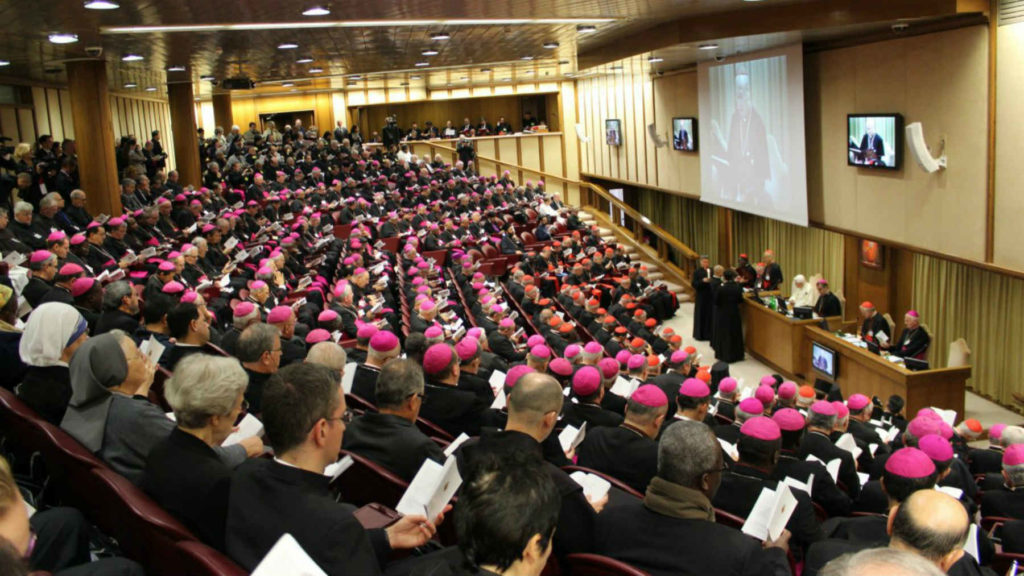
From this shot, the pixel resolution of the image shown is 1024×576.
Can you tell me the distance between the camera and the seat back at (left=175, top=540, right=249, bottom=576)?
2.29 meters

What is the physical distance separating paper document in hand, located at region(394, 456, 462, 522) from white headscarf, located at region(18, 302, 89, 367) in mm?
1980

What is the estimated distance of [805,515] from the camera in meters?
3.97

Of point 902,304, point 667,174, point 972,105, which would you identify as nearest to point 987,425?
point 902,304

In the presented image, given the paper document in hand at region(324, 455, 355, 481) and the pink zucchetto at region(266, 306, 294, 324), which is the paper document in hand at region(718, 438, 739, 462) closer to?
the paper document in hand at region(324, 455, 355, 481)

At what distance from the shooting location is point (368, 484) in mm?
3445

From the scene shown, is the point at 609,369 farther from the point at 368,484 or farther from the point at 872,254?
the point at 872,254

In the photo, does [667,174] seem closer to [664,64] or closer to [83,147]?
[664,64]

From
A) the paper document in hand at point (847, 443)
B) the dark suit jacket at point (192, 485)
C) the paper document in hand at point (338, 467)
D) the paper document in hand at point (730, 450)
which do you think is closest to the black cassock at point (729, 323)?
the paper document in hand at point (847, 443)

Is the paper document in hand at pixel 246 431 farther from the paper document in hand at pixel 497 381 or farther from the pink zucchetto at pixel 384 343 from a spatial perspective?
the paper document in hand at pixel 497 381

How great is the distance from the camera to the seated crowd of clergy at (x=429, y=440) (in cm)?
250

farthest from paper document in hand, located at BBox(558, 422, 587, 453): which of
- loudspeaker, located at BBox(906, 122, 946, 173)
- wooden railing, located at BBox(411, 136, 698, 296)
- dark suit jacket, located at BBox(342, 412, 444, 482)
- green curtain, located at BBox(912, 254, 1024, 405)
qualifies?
wooden railing, located at BBox(411, 136, 698, 296)

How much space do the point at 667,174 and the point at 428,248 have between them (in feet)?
21.7

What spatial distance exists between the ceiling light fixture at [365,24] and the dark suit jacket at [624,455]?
7641mm

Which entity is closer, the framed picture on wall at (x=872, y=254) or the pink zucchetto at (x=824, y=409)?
the pink zucchetto at (x=824, y=409)
